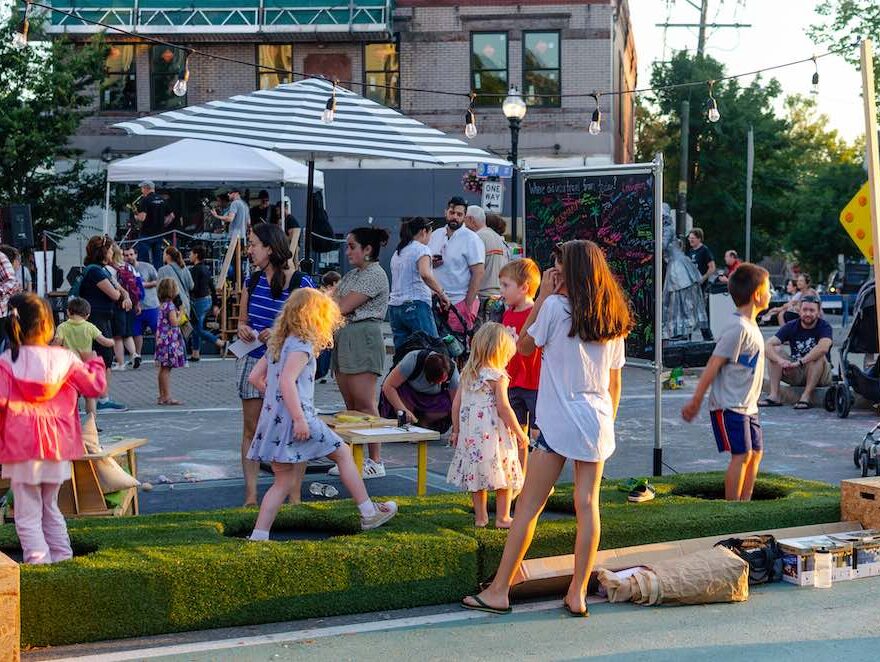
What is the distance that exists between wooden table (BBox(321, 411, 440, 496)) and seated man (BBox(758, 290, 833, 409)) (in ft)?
21.7

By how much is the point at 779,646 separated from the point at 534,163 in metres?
27.6

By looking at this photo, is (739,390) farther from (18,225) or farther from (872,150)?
(18,225)

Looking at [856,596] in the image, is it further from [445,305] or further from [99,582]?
[445,305]

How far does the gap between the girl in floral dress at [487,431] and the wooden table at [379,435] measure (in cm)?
114

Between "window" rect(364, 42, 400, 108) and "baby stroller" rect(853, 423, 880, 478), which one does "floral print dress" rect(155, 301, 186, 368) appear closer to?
"baby stroller" rect(853, 423, 880, 478)

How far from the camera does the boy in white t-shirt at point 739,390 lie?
25.4 feet

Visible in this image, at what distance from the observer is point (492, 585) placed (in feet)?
20.4

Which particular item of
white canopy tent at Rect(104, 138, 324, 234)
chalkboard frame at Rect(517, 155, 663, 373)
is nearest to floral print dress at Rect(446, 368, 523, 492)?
chalkboard frame at Rect(517, 155, 663, 373)

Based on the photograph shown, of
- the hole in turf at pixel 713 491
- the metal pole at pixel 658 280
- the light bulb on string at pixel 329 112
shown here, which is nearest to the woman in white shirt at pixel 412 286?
the light bulb on string at pixel 329 112

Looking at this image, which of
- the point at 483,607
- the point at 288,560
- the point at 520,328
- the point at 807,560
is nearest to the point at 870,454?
the point at 807,560

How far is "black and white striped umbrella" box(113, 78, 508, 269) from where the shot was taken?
12.0m

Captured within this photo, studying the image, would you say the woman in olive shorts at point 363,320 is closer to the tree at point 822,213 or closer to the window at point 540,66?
the window at point 540,66

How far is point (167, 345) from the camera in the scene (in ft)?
46.8

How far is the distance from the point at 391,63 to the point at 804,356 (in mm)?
21460
